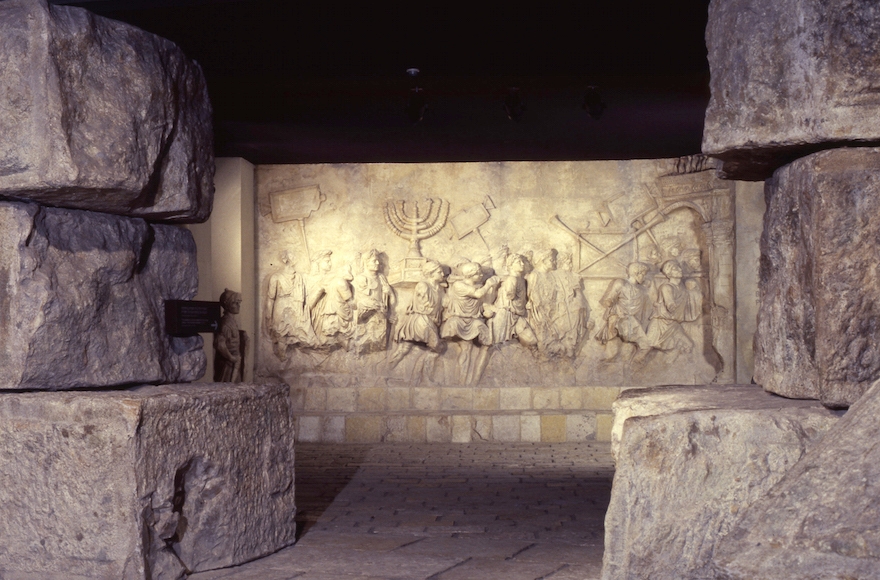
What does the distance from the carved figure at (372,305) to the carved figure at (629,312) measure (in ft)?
8.25

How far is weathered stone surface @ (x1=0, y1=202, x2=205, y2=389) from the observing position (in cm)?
315

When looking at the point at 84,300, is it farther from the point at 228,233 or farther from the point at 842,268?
the point at 228,233

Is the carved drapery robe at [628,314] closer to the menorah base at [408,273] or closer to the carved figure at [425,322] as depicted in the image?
the carved figure at [425,322]

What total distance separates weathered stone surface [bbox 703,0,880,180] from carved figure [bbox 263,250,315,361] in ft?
24.0

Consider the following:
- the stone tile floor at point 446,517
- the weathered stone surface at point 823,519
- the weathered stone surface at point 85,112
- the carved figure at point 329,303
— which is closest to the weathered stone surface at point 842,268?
the weathered stone surface at point 823,519

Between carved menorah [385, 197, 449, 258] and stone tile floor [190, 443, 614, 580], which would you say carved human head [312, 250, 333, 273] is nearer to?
carved menorah [385, 197, 449, 258]

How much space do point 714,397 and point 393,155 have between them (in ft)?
22.6

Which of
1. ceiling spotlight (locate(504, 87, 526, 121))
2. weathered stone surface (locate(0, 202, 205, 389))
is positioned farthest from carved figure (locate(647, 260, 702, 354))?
weathered stone surface (locate(0, 202, 205, 389))

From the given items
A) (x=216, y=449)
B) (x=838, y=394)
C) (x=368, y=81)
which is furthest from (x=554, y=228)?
(x=838, y=394)

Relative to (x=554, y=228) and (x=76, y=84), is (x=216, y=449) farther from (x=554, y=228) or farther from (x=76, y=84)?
(x=554, y=228)

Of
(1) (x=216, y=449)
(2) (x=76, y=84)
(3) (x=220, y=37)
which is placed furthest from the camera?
(3) (x=220, y=37)

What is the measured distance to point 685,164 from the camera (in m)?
9.36

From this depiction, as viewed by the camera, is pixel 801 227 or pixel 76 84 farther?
pixel 76 84

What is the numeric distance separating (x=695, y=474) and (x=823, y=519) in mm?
699
